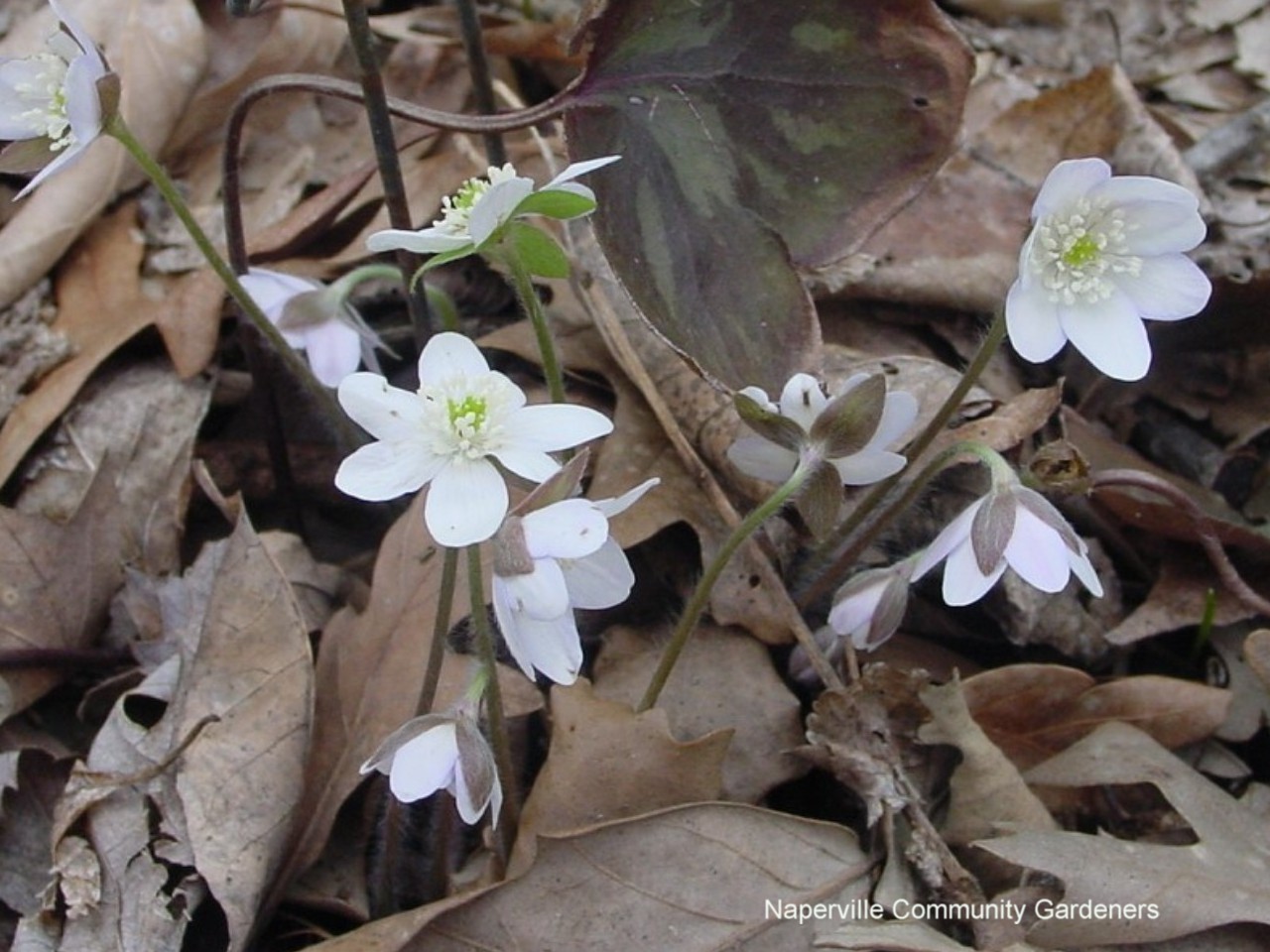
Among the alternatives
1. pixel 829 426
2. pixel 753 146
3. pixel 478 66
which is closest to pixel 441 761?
pixel 829 426

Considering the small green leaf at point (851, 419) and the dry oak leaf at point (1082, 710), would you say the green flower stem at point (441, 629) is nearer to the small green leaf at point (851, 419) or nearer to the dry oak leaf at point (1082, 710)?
the small green leaf at point (851, 419)

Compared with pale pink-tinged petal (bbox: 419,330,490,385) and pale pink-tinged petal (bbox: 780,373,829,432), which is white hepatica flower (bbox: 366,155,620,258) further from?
pale pink-tinged petal (bbox: 780,373,829,432)

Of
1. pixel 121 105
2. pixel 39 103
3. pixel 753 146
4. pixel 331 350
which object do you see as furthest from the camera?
pixel 121 105

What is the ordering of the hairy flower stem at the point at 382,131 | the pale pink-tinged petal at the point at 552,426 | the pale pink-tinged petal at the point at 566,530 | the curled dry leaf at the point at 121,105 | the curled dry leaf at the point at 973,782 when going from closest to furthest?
the pale pink-tinged petal at the point at 566,530
the pale pink-tinged petal at the point at 552,426
the hairy flower stem at the point at 382,131
the curled dry leaf at the point at 973,782
the curled dry leaf at the point at 121,105

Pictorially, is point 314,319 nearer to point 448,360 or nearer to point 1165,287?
point 448,360

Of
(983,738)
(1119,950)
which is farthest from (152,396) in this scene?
(1119,950)

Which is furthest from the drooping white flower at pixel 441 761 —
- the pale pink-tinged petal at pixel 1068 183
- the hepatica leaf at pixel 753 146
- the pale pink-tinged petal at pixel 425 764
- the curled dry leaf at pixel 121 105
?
the curled dry leaf at pixel 121 105

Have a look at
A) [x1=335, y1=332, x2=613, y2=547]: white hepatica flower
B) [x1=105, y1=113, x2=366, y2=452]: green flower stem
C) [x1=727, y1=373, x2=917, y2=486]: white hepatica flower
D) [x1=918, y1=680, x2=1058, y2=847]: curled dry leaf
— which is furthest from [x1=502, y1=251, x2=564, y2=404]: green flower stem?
[x1=918, y1=680, x2=1058, y2=847]: curled dry leaf
